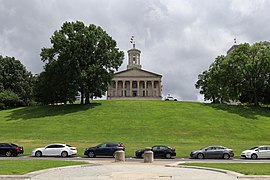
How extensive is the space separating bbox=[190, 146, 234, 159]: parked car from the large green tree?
39.1m

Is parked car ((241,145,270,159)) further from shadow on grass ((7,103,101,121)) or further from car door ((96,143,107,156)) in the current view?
shadow on grass ((7,103,101,121))

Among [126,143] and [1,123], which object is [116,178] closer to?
[126,143]

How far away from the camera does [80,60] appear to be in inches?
2837

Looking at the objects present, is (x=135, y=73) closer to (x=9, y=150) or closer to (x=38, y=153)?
(x=9, y=150)

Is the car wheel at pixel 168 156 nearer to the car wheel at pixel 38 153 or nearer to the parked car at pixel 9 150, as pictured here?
the car wheel at pixel 38 153

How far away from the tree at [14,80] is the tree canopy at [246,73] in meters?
50.0

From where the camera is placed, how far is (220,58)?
88500 mm

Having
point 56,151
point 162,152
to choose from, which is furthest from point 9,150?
point 162,152

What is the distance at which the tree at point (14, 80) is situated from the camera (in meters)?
94.0

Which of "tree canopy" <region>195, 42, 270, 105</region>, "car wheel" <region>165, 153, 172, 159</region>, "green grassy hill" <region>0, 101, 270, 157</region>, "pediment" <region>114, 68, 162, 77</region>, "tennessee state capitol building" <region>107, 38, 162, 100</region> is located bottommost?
"car wheel" <region>165, 153, 172, 159</region>

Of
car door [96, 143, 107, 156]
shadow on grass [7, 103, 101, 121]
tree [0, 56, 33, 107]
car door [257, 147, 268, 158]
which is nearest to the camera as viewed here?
car door [257, 147, 268, 158]

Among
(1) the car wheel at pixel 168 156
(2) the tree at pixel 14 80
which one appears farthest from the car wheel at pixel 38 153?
(2) the tree at pixel 14 80

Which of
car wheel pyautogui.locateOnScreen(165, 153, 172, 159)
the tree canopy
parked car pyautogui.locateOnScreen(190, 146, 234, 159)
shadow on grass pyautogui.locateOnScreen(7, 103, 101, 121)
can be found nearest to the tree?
shadow on grass pyautogui.locateOnScreen(7, 103, 101, 121)

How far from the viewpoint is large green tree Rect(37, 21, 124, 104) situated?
69875 millimetres
